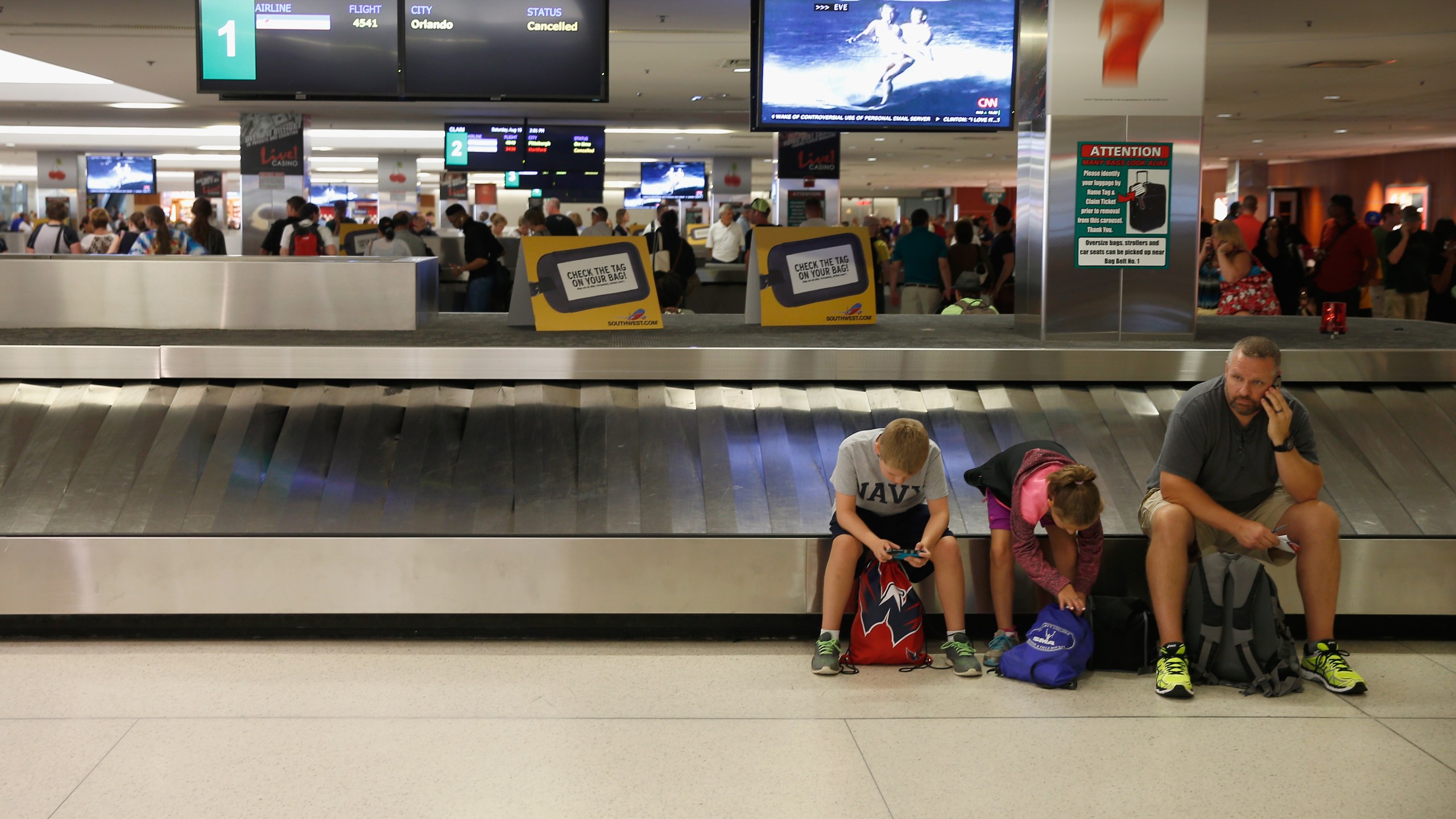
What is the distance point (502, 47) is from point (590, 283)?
145cm

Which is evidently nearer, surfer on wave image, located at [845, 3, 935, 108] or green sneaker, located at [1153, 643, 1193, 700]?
green sneaker, located at [1153, 643, 1193, 700]

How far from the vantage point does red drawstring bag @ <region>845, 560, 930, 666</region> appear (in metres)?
4.30

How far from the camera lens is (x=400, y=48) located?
6.58 m

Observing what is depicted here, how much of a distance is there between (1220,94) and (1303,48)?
12.0 ft

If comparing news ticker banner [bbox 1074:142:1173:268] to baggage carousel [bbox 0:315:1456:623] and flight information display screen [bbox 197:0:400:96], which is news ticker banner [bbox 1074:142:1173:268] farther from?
flight information display screen [bbox 197:0:400:96]

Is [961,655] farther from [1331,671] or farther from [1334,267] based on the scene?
[1334,267]

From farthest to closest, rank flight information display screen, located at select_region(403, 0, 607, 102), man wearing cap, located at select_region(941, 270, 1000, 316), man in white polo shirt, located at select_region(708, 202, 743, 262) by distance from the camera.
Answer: man in white polo shirt, located at select_region(708, 202, 743, 262)
man wearing cap, located at select_region(941, 270, 1000, 316)
flight information display screen, located at select_region(403, 0, 607, 102)

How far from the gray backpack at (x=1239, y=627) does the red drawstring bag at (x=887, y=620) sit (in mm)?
962

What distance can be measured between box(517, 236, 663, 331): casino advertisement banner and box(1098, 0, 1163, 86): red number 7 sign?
2449mm

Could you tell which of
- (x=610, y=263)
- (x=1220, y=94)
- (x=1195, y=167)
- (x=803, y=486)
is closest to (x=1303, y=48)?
(x=1220, y=94)

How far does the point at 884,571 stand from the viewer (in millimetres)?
4312

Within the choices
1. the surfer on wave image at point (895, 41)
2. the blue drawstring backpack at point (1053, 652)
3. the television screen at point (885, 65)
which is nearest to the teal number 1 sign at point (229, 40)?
the television screen at point (885, 65)

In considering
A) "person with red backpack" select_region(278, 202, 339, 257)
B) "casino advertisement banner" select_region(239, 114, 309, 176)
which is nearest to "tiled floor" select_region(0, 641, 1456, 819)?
"person with red backpack" select_region(278, 202, 339, 257)

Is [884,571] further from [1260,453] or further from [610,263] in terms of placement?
[610,263]
